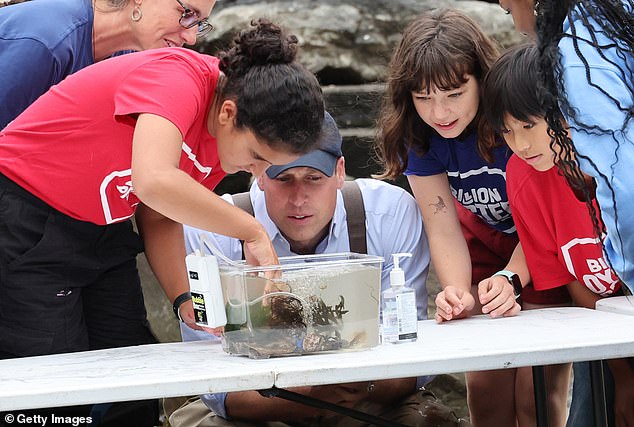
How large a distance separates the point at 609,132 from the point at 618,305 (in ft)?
2.95

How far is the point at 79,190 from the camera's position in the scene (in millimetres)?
2256

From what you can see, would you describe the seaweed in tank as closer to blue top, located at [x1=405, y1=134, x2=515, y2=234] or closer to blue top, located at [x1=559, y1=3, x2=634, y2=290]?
blue top, located at [x1=559, y1=3, x2=634, y2=290]

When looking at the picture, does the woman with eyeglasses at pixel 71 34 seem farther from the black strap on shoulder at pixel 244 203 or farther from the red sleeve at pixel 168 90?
the black strap on shoulder at pixel 244 203

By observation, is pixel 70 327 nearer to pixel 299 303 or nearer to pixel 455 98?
pixel 299 303

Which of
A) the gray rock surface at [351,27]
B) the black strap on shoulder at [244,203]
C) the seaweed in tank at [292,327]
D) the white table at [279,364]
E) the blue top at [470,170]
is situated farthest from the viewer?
the gray rock surface at [351,27]

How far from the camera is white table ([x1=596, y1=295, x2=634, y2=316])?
218 cm

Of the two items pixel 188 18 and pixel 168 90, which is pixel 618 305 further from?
pixel 188 18

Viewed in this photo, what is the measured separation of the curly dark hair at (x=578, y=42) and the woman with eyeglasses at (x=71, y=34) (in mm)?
1247

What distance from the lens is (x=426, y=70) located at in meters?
2.63

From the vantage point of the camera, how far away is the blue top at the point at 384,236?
9.23 feet

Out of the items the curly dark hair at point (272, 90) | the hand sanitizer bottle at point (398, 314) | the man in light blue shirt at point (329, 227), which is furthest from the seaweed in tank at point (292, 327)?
the man in light blue shirt at point (329, 227)

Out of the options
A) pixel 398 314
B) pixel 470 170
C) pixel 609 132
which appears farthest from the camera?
pixel 470 170

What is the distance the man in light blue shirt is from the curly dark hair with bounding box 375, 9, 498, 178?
0.13 metres

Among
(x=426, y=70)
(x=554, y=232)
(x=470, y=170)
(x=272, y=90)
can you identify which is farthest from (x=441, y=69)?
(x=272, y=90)
